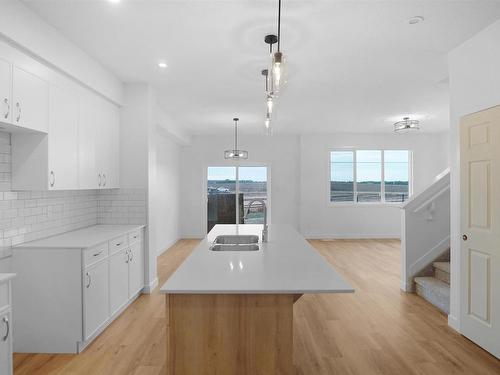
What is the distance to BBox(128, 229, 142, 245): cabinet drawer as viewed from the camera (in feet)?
12.1

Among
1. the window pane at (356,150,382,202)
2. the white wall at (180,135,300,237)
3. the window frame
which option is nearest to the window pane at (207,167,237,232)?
the white wall at (180,135,300,237)

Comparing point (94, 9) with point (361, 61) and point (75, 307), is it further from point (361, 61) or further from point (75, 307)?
point (361, 61)

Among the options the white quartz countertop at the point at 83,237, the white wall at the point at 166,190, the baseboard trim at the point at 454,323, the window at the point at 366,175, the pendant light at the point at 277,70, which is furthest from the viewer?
the window at the point at 366,175

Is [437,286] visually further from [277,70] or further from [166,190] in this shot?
[166,190]

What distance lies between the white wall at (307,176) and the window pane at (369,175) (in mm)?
238

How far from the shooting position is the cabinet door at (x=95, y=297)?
272cm

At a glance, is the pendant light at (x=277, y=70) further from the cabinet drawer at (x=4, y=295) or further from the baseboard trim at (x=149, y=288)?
the baseboard trim at (x=149, y=288)

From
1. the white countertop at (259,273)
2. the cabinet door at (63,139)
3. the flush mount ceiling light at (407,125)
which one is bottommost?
the white countertop at (259,273)

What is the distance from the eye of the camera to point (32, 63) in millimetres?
2572

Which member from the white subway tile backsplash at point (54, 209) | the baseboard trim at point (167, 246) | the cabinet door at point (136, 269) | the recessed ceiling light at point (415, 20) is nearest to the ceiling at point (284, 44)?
the recessed ceiling light at point (415, 20)

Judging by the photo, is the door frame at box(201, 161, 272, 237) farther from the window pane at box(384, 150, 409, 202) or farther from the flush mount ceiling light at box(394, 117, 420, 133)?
the flush mount ceiling light at box(394, 117, 420, 133)

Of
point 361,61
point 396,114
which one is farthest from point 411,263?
point 396,114

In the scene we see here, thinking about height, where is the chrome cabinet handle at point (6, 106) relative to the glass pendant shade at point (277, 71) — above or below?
below

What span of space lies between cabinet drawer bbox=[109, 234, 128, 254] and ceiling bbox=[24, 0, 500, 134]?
1.88 m
